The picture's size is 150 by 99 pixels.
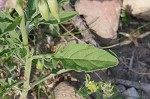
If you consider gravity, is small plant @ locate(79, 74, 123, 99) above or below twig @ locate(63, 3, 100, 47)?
below

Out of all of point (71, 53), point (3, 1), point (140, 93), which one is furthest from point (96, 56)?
point (140, 93)

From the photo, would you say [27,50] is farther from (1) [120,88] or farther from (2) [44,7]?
(1) [120,88]

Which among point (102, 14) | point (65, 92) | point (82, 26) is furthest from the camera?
point (102, 14)

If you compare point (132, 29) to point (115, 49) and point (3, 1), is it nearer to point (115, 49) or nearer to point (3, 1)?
point (115, 49)

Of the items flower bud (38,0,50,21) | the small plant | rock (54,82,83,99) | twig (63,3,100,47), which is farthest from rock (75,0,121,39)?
flower bud (38,0,50,21)

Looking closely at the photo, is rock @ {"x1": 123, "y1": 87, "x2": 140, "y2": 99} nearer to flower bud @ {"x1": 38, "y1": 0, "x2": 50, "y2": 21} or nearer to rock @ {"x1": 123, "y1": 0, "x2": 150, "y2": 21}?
rock @ {"x1": 123, "y1": 0, "x2": 150, "y2": 21}

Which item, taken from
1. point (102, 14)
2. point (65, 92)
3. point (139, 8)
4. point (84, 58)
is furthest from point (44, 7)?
point (139, 8)
